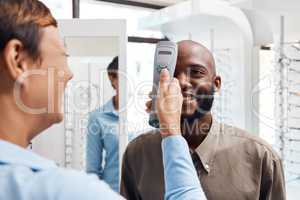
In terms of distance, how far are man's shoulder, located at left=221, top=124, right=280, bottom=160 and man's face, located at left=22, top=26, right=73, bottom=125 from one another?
1.62 feet

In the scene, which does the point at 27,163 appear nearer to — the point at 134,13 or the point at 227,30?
the point at 227,30

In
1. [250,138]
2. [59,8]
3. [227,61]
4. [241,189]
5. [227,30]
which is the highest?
[59,8]

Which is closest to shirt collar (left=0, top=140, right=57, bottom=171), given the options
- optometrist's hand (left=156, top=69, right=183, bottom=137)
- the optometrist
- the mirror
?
the optometrist

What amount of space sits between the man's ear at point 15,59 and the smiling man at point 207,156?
46 centimetres

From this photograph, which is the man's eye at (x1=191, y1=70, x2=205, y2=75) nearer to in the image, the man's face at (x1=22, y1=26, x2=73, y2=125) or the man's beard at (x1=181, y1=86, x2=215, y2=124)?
the man's beard at (x1=181, y1=86, x2=215, y2=124)

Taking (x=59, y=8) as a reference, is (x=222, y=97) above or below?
below

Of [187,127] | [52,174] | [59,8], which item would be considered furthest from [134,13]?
[52,174]

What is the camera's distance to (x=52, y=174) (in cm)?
31

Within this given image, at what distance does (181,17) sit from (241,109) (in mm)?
515

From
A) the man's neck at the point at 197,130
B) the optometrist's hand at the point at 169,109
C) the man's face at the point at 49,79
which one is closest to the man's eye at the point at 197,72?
the man's neck at the point at 197,130

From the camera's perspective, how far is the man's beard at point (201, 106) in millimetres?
794

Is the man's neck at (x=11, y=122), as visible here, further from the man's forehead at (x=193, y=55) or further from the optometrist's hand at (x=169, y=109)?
→ the man's forehead at (x=193, y=55)

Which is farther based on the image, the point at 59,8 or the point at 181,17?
the point at 59,8

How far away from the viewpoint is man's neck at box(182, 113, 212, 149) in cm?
82
